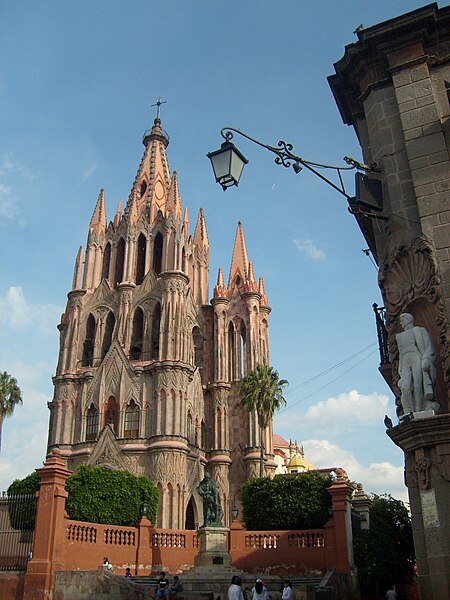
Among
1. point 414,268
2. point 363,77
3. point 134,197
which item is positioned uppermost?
point 134,197

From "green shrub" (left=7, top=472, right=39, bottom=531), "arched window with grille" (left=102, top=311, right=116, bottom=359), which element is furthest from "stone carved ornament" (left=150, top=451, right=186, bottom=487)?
"green shrub" (left=7, top=472, right=39, bottom=531)

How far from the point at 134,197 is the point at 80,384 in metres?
17.2

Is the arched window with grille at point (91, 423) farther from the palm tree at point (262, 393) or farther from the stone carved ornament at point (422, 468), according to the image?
the stone carved ornament at point (422, 468)

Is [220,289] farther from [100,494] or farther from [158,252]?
[100,494]

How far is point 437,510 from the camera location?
909cm

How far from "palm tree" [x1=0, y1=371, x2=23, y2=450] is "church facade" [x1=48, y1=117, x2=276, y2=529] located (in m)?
4.26

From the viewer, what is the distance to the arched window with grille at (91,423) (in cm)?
4275

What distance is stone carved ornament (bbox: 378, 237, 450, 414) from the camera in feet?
32.8

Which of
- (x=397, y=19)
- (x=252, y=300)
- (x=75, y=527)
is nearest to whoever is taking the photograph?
(x=397, y=19)

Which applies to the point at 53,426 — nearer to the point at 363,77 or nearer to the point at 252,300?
the point at 252,300

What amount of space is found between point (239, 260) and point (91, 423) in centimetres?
1926

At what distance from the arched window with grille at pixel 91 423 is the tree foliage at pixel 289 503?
16.8 meters

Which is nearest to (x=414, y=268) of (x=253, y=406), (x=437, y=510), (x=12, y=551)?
(x=437, y=510)

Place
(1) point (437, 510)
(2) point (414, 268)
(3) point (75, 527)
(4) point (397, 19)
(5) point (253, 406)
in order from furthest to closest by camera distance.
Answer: (5) point (253, 406)
(3) point (75, 527)
(4) point (397, 19)
(2) point (414, 268)
(1) point (437, 510)
